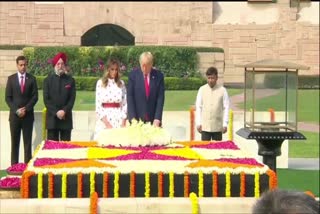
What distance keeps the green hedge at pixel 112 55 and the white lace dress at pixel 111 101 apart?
5.55 metres

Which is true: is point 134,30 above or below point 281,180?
above

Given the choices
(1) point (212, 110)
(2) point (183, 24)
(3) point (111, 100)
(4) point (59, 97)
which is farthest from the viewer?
(2) point (183, 24)

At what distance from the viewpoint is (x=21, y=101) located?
25.6ft

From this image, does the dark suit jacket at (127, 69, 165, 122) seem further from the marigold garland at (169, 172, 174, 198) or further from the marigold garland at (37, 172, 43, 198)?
the marigold garland at (37, 172, 43, 198)

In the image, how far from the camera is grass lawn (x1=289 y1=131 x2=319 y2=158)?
1032cm

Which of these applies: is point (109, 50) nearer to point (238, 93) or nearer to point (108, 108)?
point (238, 93)

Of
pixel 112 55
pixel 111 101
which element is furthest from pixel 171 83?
pixel 111 101

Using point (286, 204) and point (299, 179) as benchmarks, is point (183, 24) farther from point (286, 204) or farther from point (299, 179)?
point (286, 204)

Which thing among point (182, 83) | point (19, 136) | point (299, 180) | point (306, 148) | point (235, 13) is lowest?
point (299, 180)

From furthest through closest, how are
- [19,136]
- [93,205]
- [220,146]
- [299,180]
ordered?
1. [299,180]
2. [19,136]
3. [220,146]
4. [93,205]

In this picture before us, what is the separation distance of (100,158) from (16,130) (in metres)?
2.93

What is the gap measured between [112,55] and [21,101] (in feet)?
22.8

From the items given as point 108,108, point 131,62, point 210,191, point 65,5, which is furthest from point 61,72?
point 65,5

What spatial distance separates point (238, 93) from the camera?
46.7 ft
